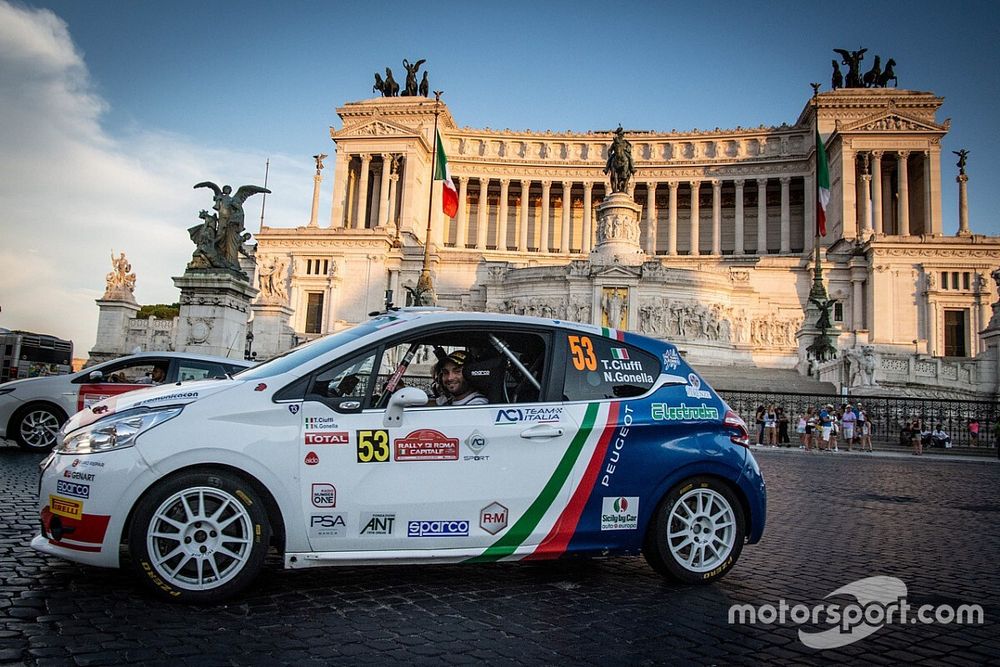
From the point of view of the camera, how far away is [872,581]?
5.38 meters

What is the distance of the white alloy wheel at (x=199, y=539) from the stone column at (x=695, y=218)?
218ft

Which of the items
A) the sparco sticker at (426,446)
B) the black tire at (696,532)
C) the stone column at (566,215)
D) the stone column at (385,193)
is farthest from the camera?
the stone column at (566,215)

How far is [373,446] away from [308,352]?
903 mm

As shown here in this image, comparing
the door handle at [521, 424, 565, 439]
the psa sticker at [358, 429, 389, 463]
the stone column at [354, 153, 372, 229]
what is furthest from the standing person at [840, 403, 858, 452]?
the stone column at [354, 153, 372, 229]

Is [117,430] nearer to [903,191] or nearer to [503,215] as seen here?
[903,191]

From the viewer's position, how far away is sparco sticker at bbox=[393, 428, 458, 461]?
449 cm

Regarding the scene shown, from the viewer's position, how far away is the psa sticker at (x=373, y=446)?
4.43m

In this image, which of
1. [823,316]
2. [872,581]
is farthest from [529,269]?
[872,581]

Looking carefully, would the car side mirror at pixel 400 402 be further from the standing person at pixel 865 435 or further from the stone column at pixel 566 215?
the stone column at pixel 566 215

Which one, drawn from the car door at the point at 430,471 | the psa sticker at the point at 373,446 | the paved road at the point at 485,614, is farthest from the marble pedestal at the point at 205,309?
the psa sticker at the point at 373,446

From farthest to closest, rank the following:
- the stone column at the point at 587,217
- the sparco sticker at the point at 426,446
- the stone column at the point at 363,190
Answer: the stone column at the point at 587,217 → the stone column at the point at 363,190 → the sparco sticker at the point at 426,446

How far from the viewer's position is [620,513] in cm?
495

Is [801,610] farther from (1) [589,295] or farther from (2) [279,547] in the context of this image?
(1) [589,295]

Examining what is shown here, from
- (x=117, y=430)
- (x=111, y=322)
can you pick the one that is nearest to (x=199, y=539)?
(x=117, y=430)
